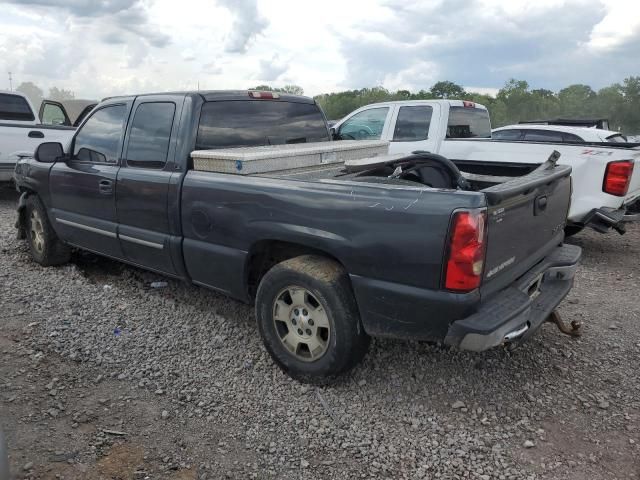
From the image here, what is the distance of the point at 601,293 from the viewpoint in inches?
200

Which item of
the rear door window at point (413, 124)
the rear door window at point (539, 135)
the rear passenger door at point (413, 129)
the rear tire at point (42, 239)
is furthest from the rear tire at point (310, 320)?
the rear door window at point (539, 135)

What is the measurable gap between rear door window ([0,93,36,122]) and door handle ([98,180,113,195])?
7.46 m

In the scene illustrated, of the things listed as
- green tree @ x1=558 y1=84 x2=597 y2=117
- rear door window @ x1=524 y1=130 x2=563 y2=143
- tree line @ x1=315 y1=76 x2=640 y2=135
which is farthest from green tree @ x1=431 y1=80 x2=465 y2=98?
rear door window @ x1=524 y1=130 x2=563 y2=143

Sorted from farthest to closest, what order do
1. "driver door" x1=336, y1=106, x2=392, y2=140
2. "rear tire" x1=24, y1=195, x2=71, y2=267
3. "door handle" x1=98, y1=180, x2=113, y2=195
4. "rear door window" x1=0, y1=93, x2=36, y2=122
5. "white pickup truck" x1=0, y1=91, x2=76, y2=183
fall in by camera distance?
"rear door window" x1=0, y1=93, x2=36, y2=122 < "white pickup truck" x1=0, y1=91, x2=76, y2=183 < "driver door" x1=336, y1=106, x2=392, y2=140 < "rear tire" x1=24, y1=195, x2=71, y2=267 < "door handle" x1=98, y1=180, x2=113, y2=195

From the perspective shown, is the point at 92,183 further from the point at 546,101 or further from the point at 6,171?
the point at 546,101

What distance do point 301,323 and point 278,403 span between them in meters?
0.50

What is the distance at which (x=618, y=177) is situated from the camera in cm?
575

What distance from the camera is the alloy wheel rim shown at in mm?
3216

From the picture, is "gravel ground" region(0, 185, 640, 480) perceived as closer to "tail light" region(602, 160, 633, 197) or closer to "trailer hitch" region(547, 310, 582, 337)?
"trailer hitch" region(547, 310, 582, 337)

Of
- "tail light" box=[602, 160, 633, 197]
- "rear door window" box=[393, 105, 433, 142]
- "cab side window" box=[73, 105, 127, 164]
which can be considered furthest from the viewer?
"rear door window" box=[393, 105, 433, 142]

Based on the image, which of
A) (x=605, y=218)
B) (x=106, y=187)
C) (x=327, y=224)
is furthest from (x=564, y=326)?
(x=106, y=187)

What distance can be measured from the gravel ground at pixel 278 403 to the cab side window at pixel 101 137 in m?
1.30

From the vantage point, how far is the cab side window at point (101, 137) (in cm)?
449

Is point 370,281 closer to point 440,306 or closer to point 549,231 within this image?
point 440,306
